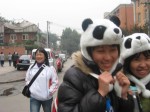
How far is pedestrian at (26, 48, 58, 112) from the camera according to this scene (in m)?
6.04

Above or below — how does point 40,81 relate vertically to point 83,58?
below

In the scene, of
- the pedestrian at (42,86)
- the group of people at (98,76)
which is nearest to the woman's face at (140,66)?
the group of people at (98,76)

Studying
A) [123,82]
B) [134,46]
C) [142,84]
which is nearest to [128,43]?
[134,46]

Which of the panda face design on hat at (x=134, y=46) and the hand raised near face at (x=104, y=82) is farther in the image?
the panda face design on hat at (x=134, y=46)

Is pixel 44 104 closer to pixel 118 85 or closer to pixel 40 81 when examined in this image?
pixel 40 81

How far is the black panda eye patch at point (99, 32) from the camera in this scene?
2.47 meters

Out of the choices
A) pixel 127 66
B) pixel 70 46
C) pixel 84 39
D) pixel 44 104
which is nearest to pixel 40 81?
pixel 44 104

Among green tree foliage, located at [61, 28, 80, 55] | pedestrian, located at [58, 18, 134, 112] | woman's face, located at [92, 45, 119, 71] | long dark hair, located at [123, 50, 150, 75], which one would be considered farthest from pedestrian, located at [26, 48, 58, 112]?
green tree foliage, located at [61, 28, 80, 55]

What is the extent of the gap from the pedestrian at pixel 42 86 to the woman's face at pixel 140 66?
3155mm

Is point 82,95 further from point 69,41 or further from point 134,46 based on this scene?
point 69,41

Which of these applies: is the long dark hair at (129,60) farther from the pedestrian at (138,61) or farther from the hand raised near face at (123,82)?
the hand raised near face at (123,82)

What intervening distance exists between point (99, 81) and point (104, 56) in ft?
0.57

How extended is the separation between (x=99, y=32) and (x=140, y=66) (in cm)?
68

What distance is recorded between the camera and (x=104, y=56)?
95.9 inches
